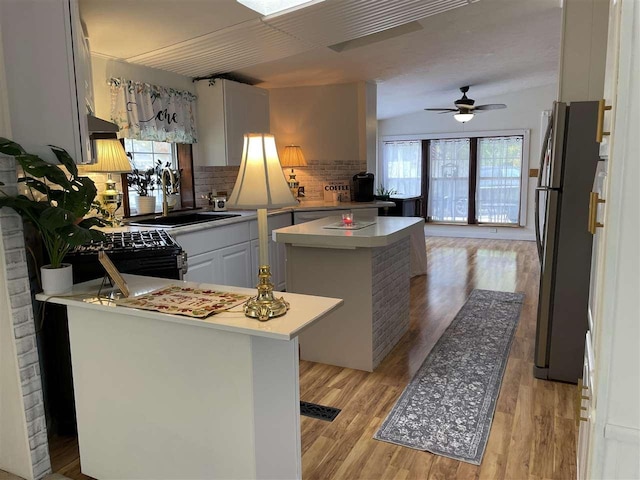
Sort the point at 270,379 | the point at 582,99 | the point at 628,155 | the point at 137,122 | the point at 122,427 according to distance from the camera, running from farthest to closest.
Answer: the point at 137,122
the point at 582,99
the point at 122,427
the point at 270,379
the point at 628,155

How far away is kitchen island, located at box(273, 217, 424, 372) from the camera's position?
9.50ft

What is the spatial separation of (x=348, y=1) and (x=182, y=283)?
2.18 metres

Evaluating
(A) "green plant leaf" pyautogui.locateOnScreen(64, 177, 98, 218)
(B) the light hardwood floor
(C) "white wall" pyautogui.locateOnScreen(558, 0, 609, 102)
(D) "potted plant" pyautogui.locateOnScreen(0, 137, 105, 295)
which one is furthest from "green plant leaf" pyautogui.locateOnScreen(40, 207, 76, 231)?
(C) "white wall" pyautogui.locateOnScreen(558, 0, 609, 102)

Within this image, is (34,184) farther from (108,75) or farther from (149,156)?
(149,156)

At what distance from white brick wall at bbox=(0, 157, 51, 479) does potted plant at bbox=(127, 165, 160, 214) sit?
2.22m

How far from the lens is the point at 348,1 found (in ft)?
9.81

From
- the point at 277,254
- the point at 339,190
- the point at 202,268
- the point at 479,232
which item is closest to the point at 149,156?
the point at 202,268

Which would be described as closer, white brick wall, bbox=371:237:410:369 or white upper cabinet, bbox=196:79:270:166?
white brick wall, bbox=371:237:410:369

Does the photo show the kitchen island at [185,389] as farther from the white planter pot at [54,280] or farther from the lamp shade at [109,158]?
the lamp shade at [109,158]

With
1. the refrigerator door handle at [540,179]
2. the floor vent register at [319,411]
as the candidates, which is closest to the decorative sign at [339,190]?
the refrigerator door handle at [540,179]


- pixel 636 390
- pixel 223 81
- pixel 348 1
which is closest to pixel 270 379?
pixel 636 390

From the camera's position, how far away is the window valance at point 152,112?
363cm

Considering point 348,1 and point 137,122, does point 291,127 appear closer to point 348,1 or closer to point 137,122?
point 137,122

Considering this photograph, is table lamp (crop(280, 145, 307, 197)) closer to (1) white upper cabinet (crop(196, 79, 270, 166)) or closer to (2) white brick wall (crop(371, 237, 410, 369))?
(1) white upper cabinet (crop(196, 79, 270, 166))
